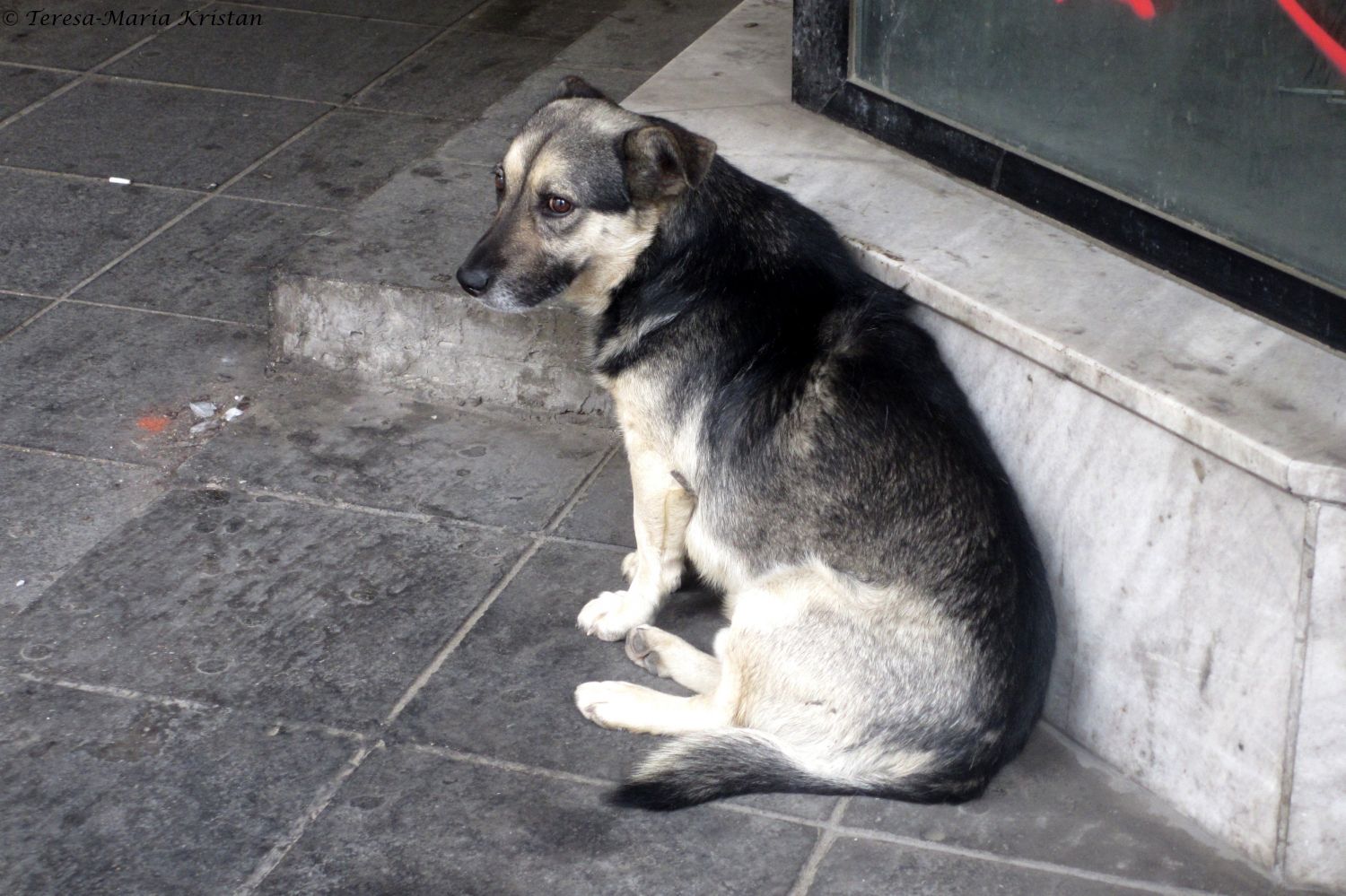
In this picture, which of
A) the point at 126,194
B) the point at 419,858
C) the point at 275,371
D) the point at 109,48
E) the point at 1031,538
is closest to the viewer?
the point at 419,858

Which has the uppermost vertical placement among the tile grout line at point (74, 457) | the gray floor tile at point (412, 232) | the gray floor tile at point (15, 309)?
the gray floor tile at point (412, 232)

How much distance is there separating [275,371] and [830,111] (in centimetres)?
216

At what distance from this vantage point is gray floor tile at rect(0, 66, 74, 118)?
23.6ft

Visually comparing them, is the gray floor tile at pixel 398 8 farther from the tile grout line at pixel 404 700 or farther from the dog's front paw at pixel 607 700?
the dog's front paw at pixel 607 700

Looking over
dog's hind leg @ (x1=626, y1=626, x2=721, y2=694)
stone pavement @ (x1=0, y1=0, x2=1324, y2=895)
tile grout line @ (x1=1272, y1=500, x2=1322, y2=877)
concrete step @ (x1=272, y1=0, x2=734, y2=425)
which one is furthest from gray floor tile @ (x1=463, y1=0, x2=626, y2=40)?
tile grout line @ (x1=1272, y1=500, x2=1322, y2=877)

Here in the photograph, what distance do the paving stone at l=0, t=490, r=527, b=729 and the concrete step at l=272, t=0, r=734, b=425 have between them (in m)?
0.77

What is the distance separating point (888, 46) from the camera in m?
4.79

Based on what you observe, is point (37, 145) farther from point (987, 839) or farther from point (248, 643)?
point (987, 839)

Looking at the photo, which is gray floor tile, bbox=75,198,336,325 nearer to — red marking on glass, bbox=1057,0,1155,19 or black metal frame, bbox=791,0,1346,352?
black metal frame, bbox=791,0,1346,352

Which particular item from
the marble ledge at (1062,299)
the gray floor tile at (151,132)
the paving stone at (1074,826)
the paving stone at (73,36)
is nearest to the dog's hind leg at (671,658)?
the paving stone at (1074,826)

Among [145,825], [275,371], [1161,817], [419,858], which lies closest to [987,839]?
[1161,817]

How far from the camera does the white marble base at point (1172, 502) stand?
3.06 meters

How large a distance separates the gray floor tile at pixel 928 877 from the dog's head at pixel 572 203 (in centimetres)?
156

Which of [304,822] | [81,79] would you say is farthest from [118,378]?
[81,79]
